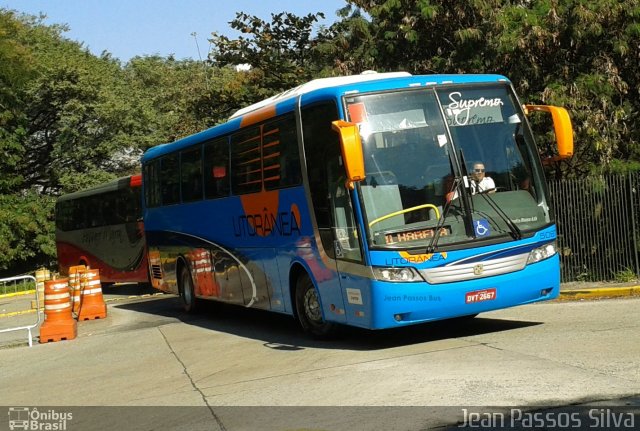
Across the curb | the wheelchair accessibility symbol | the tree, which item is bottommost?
the curb

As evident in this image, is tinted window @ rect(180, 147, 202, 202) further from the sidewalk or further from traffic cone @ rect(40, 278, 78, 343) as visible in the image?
the sidewalk

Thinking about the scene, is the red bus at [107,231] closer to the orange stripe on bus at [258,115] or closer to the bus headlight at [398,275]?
the orange stripe on bus at [258,115]

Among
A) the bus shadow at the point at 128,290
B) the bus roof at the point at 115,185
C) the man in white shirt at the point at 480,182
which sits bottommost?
the bus shadow at the point at 128,290

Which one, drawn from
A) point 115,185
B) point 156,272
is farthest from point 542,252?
point 115,185

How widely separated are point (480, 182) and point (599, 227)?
786 cm

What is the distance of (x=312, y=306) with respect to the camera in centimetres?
1195

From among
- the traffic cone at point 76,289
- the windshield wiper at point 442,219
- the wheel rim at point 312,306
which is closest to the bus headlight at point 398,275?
the windshield wiper at point 442,219

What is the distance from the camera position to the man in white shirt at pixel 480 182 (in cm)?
1024

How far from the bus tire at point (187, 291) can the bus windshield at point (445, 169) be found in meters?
8.19

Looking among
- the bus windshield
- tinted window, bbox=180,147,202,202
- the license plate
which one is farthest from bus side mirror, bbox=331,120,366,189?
tinted window, bbox=180,147,202,202

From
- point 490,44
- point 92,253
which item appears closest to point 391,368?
point 490,44

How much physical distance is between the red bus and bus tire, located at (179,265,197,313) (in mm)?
8477

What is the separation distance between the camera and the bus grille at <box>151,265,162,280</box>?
19609 mm

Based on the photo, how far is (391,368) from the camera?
9.23 m
